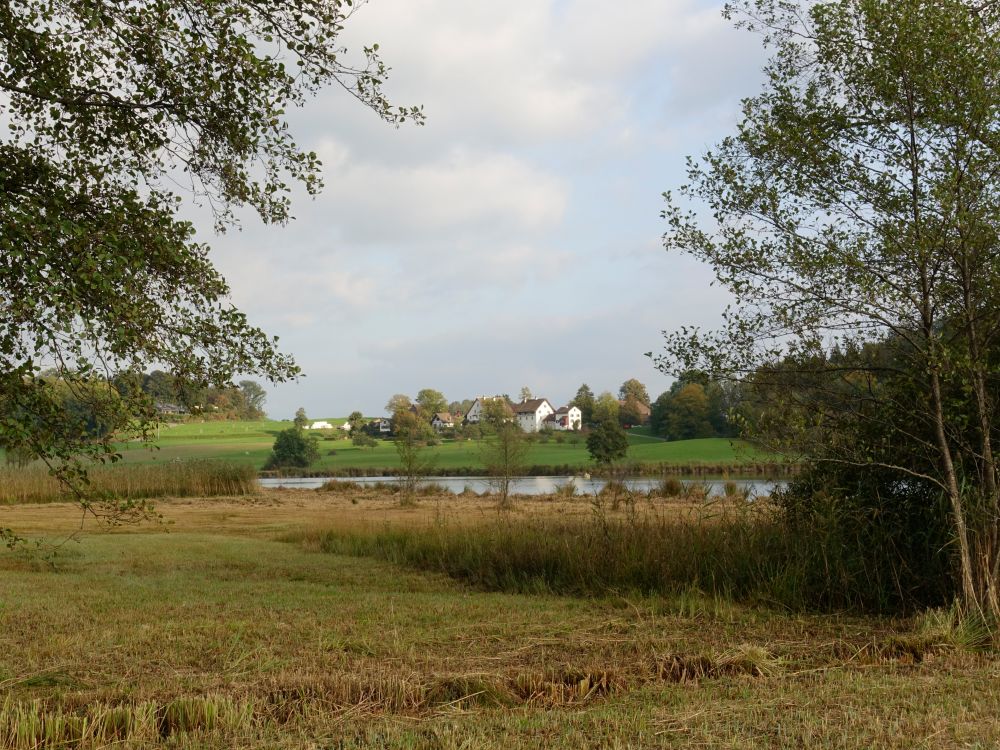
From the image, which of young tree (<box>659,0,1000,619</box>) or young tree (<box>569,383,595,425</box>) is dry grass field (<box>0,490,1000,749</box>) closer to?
young tree (<box>659,0,1000,619</box>)

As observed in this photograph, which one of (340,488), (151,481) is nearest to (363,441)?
(340,488)

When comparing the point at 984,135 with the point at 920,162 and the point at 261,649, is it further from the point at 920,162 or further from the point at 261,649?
the point at 261,649

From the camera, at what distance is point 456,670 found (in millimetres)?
6668

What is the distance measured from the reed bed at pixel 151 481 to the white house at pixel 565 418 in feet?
343

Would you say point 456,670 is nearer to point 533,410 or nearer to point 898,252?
point 898,252

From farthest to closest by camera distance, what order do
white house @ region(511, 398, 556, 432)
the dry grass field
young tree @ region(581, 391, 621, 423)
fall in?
white house @ region(511, 398, 556, 432) < young tree @ region(581, 391, 621, 423) < the dry grass field

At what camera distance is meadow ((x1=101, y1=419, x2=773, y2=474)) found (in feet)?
217

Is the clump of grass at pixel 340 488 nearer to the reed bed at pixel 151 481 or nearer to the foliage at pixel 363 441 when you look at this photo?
the reed bed at pixel 151 481

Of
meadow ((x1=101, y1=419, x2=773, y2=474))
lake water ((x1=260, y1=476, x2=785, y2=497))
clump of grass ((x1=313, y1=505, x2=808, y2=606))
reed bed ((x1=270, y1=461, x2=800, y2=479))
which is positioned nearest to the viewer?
clump of grass ((x1=313, y1=505, x2=808, y2=606))

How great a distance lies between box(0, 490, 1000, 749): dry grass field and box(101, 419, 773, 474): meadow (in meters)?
39.2

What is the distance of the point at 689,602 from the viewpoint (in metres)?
9.38

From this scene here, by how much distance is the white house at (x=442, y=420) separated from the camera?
12826 cm

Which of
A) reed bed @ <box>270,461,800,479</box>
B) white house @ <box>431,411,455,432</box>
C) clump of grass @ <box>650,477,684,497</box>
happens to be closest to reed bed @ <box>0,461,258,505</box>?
clump of grass @ <box>650,477,684,497</box>

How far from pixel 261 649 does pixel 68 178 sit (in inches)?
167
